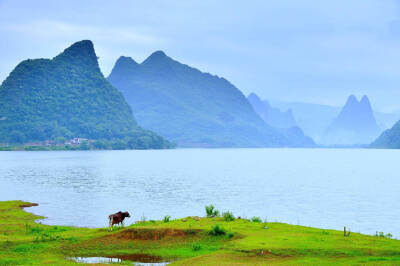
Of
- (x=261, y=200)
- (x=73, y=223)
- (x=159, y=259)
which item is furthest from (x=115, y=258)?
(x=261, y=200)

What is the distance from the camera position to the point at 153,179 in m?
109

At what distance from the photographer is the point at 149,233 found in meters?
30.8

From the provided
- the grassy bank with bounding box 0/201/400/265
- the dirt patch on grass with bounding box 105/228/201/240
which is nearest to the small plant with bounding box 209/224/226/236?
the grassy bank with bounding box 0/201/400/265

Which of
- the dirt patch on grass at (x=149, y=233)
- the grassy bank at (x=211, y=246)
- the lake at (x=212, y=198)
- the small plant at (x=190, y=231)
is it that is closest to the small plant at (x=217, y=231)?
the grassy bank at (x=211, y=246)

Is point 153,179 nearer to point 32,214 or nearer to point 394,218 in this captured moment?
point 32,214

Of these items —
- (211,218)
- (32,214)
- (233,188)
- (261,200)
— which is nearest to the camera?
(211,218)

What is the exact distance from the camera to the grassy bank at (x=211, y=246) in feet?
79.1

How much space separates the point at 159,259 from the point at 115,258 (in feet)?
9.06

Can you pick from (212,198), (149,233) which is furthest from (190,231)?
(212,198)

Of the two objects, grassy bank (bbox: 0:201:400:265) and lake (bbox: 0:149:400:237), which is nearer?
grassy bank (bbox: 0:201:400:265)

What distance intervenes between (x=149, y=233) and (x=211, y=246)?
199 inches

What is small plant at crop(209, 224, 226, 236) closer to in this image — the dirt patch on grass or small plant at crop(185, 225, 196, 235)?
the dirt patch on grass

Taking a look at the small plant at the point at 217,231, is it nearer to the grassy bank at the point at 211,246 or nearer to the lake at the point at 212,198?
the grassy bank at the point at 211,246

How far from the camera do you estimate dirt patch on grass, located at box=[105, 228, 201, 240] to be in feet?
100
